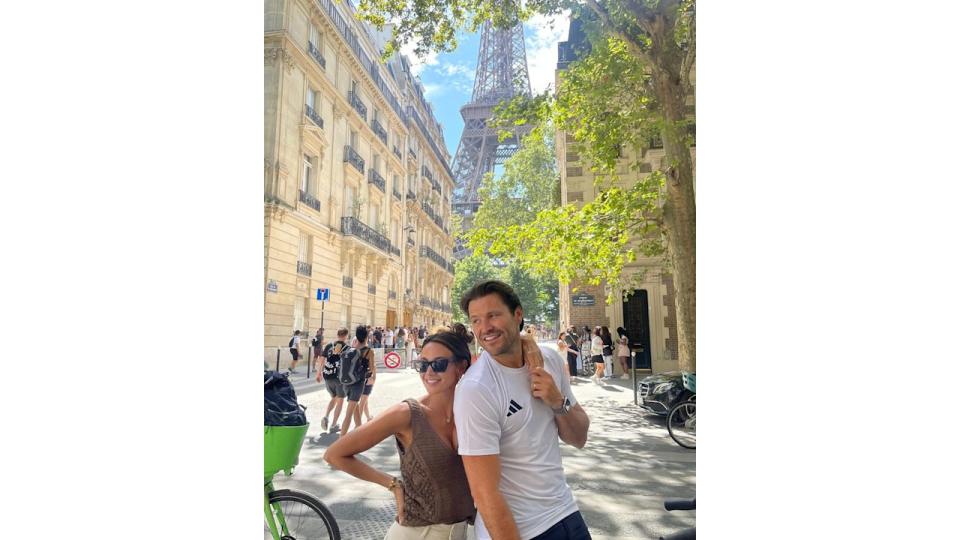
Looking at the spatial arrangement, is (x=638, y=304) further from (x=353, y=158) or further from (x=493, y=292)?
(x=353, y=158)

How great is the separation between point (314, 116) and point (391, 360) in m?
1.22

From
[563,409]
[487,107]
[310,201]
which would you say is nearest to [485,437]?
[563,409]

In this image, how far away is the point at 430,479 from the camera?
1394mm

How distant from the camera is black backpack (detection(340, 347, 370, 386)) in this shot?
183 cm

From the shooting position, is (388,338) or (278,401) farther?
(388,338)

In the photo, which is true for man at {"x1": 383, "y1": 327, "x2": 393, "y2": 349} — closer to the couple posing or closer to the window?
the window

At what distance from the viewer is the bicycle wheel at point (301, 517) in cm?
215

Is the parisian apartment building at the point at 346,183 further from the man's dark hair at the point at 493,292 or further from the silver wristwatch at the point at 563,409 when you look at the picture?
the silver wristwatch at the point at 563,409

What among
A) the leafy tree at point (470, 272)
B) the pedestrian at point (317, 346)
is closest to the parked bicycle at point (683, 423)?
the leafy tree at point (470, 272)

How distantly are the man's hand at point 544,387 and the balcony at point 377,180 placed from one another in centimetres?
169

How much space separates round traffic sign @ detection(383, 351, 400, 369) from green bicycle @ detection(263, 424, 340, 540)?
48 cm

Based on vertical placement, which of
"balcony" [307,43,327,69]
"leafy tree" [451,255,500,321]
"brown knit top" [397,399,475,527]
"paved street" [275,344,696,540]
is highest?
"balcony" [307,43,327,69]

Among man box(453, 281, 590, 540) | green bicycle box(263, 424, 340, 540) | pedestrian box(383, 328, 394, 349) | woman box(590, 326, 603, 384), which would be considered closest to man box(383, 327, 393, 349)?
pedestrian box(383, 328, 394, 349)
